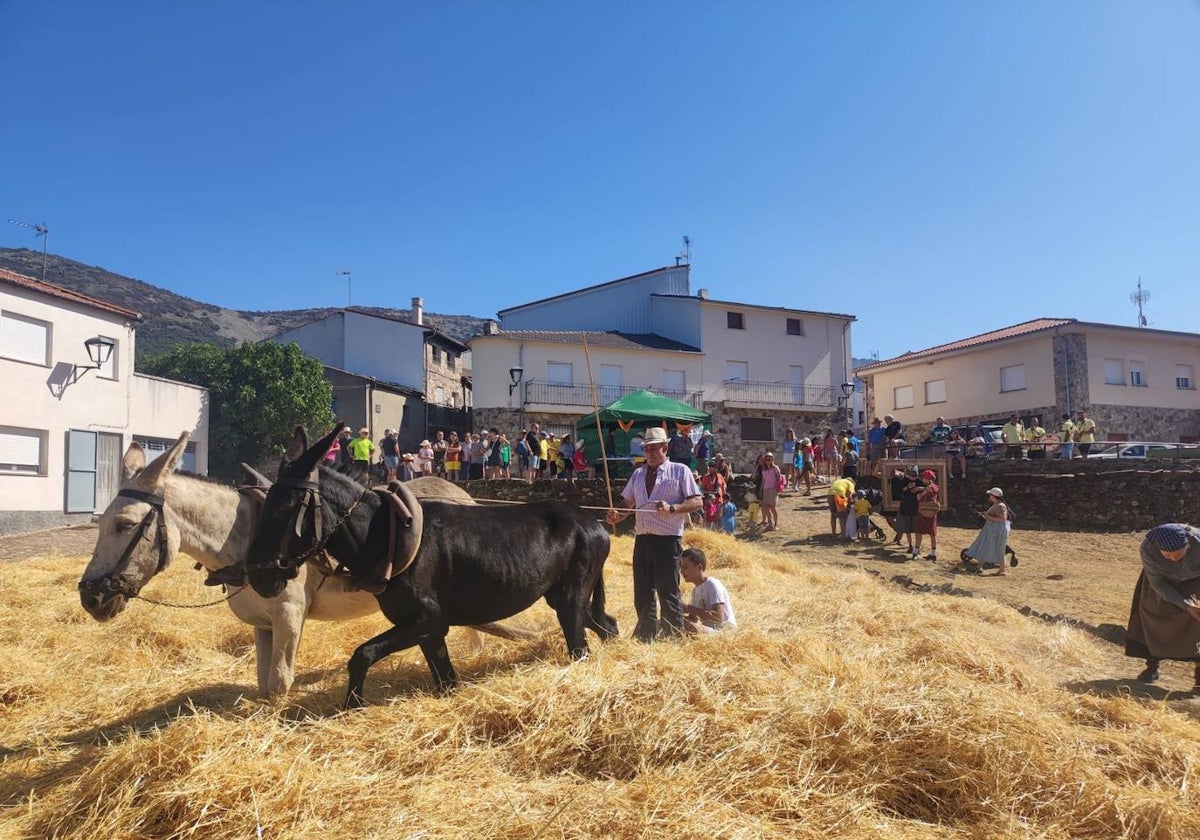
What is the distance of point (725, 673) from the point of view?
4055mm

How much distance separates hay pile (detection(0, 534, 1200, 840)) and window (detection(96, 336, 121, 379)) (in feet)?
63.7

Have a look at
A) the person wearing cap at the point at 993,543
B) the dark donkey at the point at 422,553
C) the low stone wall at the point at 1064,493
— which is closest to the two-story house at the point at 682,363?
the low stone wall at the point at 1064,493

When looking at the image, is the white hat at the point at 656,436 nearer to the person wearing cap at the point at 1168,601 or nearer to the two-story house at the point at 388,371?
the person wearing cap at the point at 1168,601

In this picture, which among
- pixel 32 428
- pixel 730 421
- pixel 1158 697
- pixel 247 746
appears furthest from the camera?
pixel 730 421

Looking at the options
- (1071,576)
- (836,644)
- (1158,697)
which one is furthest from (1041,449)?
(836,644)

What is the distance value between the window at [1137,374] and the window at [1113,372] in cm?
48

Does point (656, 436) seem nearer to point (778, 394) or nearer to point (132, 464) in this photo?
point (132, 464)

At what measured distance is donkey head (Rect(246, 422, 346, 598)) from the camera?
13.2 feet

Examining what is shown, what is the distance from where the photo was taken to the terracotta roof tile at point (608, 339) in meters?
33.7

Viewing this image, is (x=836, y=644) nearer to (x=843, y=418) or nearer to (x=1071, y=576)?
(x=1071, y=576)

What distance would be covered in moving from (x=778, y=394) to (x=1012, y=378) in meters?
10.1

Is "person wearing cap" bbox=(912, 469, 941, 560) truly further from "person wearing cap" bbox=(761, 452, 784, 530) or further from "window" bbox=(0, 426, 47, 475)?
"window" bbox=(0, 426, 47, 475)

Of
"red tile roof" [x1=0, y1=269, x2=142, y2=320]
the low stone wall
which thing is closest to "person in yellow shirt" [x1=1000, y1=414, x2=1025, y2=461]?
the low stone wall

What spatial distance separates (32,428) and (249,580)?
20.0m
